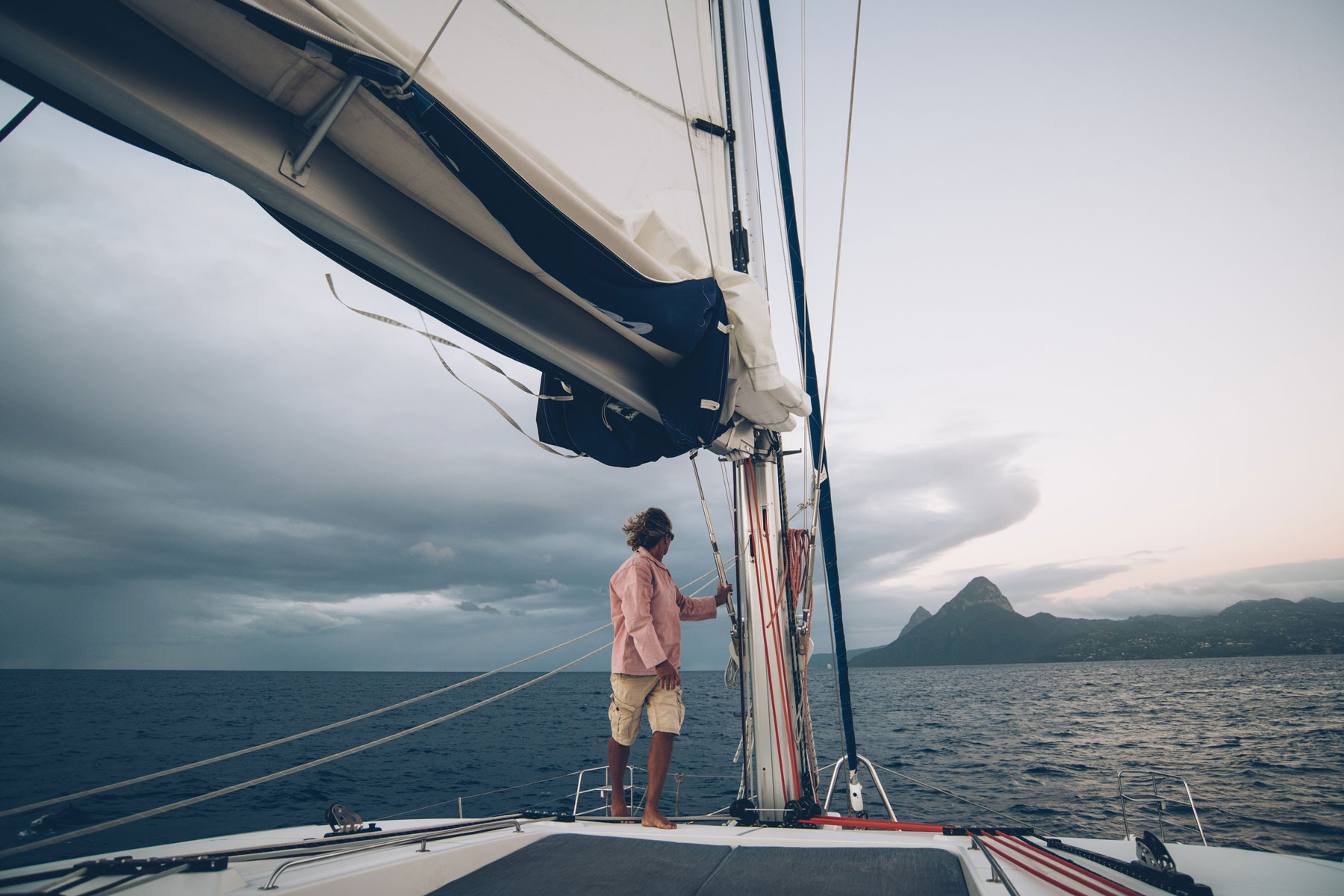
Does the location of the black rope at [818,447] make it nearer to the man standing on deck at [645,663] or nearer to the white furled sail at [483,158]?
the white furled sail at [483,158]

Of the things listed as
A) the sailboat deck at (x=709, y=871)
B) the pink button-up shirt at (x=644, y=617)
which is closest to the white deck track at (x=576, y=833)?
the sailboat deck at (x=709, y=871)

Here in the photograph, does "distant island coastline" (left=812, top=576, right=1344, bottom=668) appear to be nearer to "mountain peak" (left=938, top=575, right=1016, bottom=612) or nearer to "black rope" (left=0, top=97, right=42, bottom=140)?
"mountain peak" (left=938, top=575, right=1016, bottom=612)

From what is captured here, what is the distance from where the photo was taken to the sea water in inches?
360

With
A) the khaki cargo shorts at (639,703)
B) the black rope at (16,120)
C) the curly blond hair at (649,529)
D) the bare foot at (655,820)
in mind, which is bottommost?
the bare foot at (655,820)

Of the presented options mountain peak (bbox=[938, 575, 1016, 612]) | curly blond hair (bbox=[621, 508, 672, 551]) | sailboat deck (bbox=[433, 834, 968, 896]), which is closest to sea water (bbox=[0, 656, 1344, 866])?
sailboat deck (bbox=[433, 834, 968, 896])

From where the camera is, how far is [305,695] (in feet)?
167

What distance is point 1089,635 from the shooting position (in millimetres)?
131125

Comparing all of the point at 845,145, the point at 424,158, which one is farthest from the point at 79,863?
the point at 845,145

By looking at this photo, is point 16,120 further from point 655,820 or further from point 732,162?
point 732,162

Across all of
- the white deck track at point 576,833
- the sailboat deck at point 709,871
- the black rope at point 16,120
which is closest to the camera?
the black rope at point 16,120

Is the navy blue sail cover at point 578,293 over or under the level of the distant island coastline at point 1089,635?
over

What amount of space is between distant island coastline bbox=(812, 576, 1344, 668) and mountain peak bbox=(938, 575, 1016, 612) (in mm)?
222

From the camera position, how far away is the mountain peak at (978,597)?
524ft

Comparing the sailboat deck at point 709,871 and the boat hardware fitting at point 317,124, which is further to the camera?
the sailboat deck at point 709,871
